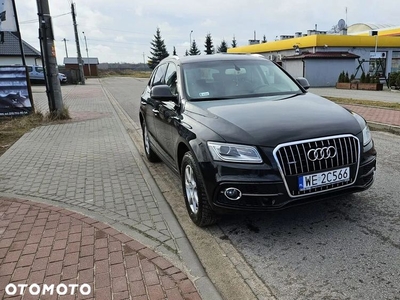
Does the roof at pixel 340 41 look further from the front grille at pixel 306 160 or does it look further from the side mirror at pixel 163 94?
the front grille at pixel 306 160

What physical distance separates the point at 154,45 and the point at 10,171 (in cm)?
7368

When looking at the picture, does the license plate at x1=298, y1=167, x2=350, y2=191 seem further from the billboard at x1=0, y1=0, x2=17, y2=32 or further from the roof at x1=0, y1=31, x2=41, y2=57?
the roof at x1=0, y1=31, x2=41, y2=57

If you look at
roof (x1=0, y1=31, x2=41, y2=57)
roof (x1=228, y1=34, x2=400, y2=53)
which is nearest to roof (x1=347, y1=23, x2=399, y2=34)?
roof (x1=228, y1=34, x2=400, y2=53)

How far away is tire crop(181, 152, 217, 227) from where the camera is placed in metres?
3.39

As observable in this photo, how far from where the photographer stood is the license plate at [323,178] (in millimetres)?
3074

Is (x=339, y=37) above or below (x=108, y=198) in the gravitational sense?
above

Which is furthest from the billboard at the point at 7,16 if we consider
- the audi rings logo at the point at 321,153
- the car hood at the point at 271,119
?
the audi rings logo at the point at 321,153

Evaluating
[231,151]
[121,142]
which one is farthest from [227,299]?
[121,142]

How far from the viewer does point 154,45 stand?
75688mm

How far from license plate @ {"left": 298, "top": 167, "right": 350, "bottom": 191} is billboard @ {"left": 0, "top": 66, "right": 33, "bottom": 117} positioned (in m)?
11.4

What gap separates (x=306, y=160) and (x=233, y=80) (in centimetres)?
181

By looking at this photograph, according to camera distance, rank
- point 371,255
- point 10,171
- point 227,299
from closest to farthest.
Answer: point 227,299 → point 371,255 → point 10,171

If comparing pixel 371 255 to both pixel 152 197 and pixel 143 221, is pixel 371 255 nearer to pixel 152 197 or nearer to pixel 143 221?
pixel 143 221

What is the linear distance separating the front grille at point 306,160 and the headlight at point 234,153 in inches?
7.5
